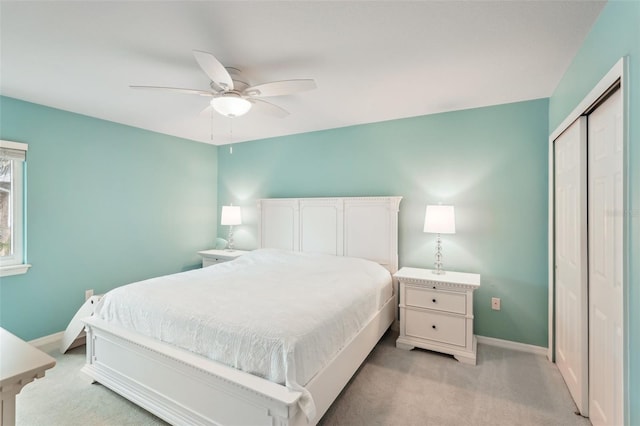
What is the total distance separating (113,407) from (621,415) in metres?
2.86

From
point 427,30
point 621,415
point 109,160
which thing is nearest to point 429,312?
point 621,415

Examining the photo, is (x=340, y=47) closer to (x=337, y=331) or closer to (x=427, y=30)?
(x=427, y=30)

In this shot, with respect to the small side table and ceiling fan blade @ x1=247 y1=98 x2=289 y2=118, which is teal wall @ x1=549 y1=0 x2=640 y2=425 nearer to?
ceiling fan blade @ x1=247 y1=98 x2=289 y2=118

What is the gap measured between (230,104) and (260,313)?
1.43 metres

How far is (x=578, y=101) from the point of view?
186 cm

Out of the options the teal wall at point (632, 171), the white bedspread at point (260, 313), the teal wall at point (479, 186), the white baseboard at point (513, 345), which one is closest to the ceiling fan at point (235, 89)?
the white bedspread at point (260, 313)

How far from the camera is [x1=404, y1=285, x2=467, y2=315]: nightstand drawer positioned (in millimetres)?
2562

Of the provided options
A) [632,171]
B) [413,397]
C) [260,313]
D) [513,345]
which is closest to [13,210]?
[260,313]

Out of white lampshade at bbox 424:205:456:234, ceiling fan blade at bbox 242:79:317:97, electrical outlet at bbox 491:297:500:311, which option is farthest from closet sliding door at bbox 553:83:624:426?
ceiling fan blade at bbox 242:79:317:97

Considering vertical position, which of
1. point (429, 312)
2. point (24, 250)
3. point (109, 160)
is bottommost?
point (429, 312)

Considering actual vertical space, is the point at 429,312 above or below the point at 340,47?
below

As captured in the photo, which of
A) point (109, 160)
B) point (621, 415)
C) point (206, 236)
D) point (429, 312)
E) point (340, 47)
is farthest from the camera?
point (206, 236)

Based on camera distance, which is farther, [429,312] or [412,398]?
[429,312]

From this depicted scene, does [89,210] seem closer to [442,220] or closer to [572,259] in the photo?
[442,220]
